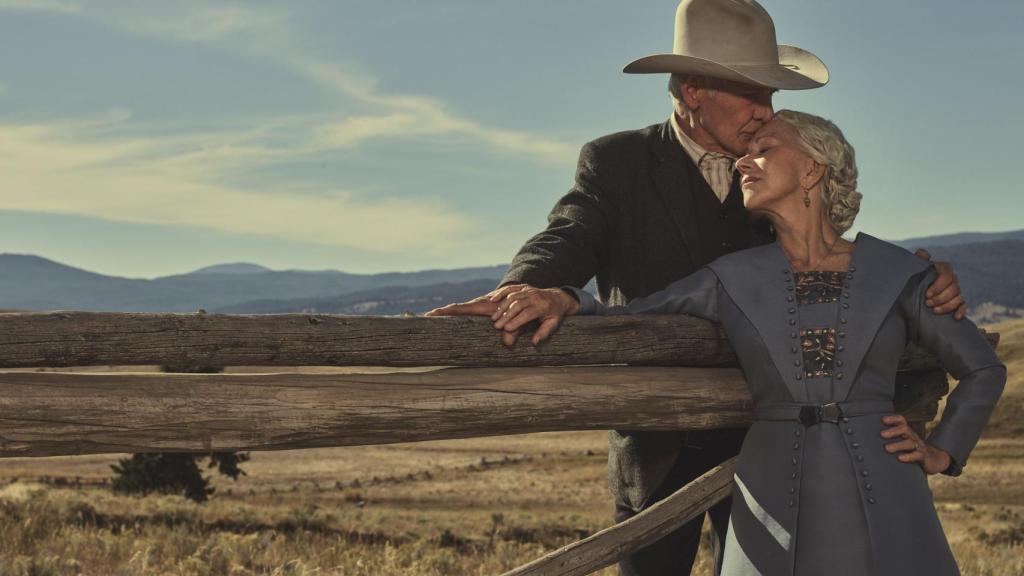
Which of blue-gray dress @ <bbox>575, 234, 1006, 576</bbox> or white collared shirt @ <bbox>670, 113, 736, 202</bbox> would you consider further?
white collared shirt @ <bbox>670, 113, 736, 202</bbox>

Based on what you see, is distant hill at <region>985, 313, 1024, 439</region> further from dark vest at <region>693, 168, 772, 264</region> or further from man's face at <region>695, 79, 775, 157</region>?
man's face at <region>695, 79, 775, 157</region>

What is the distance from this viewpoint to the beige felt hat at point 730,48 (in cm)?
374

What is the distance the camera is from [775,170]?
335 centimetres

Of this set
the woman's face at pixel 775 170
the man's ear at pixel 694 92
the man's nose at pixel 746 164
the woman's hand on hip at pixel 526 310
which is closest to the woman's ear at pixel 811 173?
the woman's face at pixel 775 170

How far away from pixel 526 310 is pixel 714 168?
118 centimetres

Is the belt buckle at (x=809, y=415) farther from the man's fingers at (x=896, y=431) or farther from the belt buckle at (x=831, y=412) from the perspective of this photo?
the man's fingers at (x=896, y=431)

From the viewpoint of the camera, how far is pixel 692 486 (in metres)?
3.71

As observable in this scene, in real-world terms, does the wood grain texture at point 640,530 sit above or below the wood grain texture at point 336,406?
below

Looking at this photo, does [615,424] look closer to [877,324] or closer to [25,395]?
[877,324]

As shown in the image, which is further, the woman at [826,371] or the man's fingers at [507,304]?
the man's fingers at [507,304]

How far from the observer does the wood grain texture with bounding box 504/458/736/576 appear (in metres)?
3.49

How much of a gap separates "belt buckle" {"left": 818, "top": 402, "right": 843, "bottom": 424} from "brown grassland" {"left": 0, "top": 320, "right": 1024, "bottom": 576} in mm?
3974

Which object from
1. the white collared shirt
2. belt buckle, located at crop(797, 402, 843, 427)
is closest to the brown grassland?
the white collared shirt

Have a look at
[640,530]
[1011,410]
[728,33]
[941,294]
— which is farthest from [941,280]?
[1011,410]
